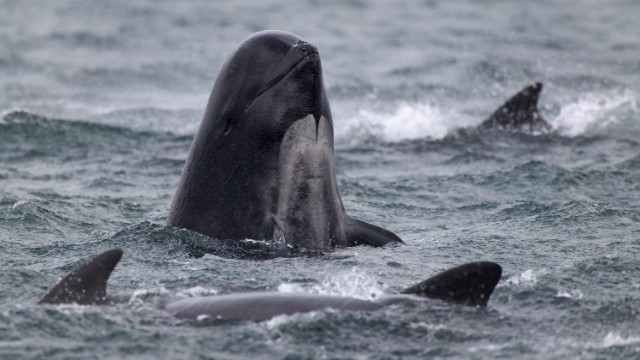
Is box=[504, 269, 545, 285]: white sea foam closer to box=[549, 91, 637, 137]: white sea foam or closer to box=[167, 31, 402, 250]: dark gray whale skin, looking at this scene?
box=[167, 31, 402, 250]: dark gray whale skin

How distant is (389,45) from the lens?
29438mm

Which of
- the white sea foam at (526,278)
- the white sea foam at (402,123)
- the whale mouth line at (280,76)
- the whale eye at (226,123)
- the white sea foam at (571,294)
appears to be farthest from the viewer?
the white sea foam at (402,123)

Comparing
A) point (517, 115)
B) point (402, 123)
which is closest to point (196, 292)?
point (517, 115)

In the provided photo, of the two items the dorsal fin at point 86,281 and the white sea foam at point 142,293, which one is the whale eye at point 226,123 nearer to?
the white sea foam at point 142,293

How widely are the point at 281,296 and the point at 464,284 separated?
1262mm

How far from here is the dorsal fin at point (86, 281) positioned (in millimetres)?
8023

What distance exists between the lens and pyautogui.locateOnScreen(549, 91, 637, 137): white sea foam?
19572 mm

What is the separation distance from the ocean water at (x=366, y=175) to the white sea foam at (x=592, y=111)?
7cm

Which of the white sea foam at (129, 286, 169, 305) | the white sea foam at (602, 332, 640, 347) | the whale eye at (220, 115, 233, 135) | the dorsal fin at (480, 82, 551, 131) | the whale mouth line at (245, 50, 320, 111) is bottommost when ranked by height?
the white sea foam at (602, 332, 640, 347)

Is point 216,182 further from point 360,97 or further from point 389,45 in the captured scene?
point 389,45

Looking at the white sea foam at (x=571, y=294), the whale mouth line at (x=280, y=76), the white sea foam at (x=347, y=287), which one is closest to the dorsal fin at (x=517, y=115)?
the whale mouth line at (x=280, y=76)

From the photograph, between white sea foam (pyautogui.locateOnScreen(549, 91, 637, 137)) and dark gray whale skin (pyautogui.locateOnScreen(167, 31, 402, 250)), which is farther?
white sea foam (pyautogui.locateOnScreen(549, 91, 637, 137))

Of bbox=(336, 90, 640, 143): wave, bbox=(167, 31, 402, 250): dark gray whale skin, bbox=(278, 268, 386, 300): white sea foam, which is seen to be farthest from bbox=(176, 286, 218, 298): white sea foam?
bbox=(336, 90, 640, 143): wave

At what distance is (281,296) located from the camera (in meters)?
8.04
